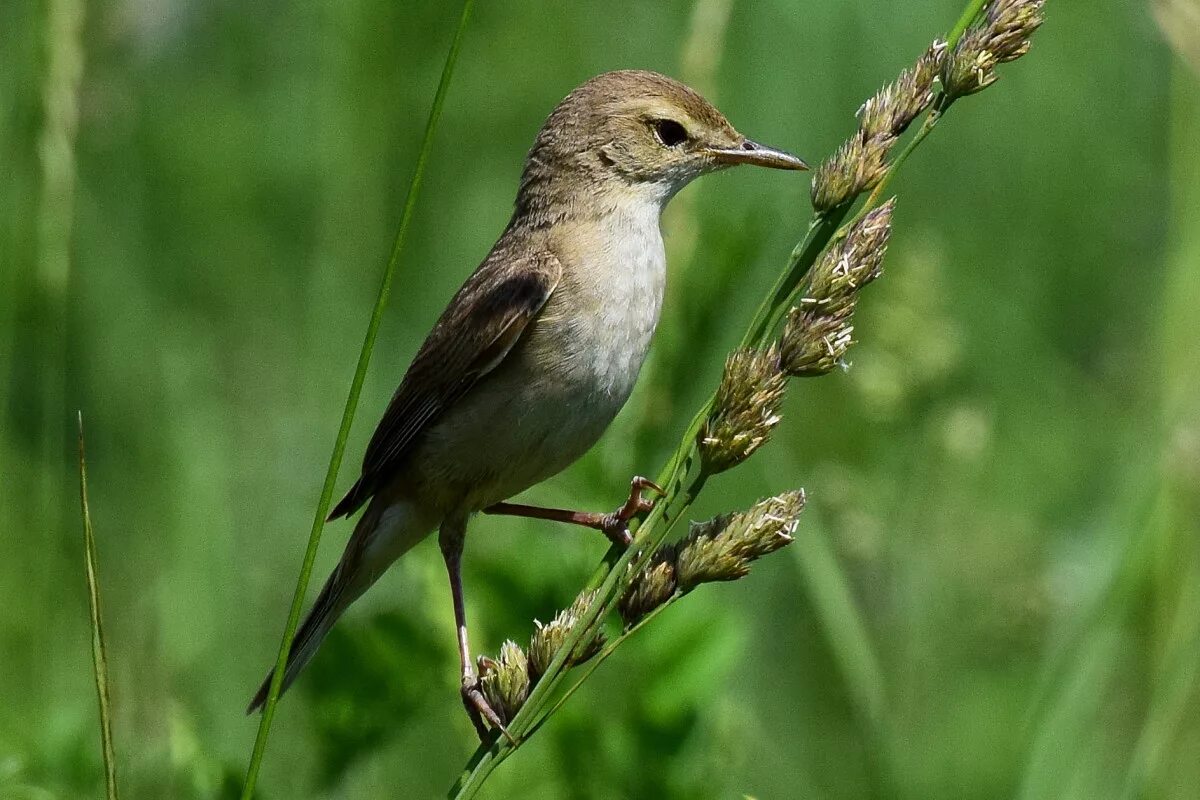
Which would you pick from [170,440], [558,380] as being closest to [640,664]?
[558,380]

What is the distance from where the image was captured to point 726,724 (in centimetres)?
413

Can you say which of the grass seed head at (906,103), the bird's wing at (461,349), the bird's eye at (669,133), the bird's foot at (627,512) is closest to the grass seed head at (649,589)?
the grass seed head at (906,103)

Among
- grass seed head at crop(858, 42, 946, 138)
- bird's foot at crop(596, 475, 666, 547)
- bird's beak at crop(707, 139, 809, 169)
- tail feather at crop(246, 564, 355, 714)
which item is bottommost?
grass seed head at crop(858, 42, 946, 138)

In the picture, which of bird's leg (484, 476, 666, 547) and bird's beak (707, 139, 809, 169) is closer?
bird's leg (484, 476, 666, 547)

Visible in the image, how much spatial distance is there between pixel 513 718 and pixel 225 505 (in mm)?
2715

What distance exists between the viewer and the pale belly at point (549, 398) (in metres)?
4.12

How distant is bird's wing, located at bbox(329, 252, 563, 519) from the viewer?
14.0 ft

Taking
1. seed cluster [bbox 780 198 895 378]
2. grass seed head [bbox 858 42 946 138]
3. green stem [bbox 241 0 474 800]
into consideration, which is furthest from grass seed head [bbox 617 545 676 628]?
grass seed head [bbox 858 42 946 138]

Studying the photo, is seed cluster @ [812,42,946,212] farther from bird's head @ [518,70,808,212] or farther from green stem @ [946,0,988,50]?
bird's head @ [518,70,808,212]

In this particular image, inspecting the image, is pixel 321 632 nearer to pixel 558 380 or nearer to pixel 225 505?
pixel 558 380

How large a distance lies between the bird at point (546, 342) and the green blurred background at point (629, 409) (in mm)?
127

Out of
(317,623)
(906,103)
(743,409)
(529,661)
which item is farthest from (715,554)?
(317,623)

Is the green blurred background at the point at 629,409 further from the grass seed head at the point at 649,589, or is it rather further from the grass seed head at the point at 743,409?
the grass seed head at the point at 743,409

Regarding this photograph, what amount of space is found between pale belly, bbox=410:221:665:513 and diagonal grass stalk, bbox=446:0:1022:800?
1.23 meters
